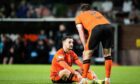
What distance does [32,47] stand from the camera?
84.4 ft

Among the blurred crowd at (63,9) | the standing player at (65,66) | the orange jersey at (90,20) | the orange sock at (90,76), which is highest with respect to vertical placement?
the orange jersey at (90,20)

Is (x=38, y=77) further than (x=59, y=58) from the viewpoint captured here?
Yes

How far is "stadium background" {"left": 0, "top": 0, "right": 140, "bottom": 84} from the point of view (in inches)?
987

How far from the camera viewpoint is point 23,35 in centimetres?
2653

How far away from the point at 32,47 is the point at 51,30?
1.33 meters

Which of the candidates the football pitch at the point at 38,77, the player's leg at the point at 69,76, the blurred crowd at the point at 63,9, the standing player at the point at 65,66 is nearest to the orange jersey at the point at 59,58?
the standing player at the point at 65,66

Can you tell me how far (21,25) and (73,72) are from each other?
14851 mm

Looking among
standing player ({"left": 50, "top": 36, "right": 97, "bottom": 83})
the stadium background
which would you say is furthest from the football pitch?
the stadium background

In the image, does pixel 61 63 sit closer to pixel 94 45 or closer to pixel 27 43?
pixel 94 45

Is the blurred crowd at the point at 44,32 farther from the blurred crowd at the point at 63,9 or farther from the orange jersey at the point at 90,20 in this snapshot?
the orange jersey at the point at 90,20

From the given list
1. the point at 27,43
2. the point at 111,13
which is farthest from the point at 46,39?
the point at 111,13

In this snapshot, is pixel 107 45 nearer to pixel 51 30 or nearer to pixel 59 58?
pixel 59 58

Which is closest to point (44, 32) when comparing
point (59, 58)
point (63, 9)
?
point (63, 9)

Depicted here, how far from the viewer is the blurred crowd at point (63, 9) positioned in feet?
84.3
